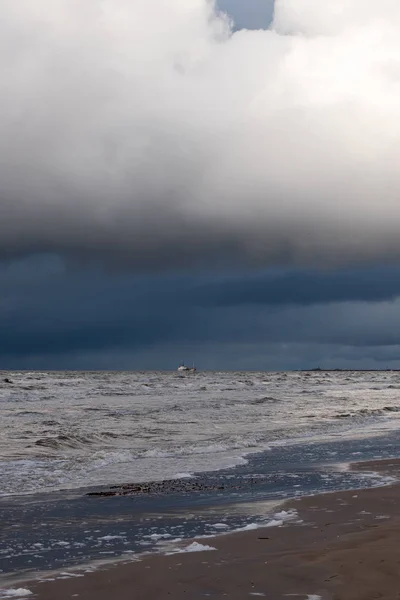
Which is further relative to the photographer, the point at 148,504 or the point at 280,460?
the point at 280,460

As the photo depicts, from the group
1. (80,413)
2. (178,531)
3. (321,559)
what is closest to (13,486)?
(178,531)

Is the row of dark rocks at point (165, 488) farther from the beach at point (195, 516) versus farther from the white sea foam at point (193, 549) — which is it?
the white sea foam at point (193, 549)

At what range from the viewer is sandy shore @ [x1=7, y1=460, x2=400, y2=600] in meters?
5.98

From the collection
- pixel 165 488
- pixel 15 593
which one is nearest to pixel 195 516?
pixel 165 488

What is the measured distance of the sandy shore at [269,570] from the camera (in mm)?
5980

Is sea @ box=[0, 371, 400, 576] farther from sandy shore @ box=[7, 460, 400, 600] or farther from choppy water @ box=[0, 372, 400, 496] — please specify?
sandy shore @ box=[7, 460, 400, 600]

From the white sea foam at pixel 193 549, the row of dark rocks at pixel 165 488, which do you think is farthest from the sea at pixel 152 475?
the white sea foam at pixel 193 549

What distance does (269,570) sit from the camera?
21.7 ft

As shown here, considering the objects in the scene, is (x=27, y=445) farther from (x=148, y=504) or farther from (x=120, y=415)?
(x=120, y=415)

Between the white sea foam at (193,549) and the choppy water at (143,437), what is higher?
the choppy water at (143,437)

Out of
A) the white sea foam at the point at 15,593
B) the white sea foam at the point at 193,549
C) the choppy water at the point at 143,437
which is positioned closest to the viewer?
the white sea foam at the point at 15,593

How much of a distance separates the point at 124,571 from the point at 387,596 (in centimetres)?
258

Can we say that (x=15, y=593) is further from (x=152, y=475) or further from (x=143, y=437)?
(x=143, y=437)

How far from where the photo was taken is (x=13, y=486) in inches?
507
